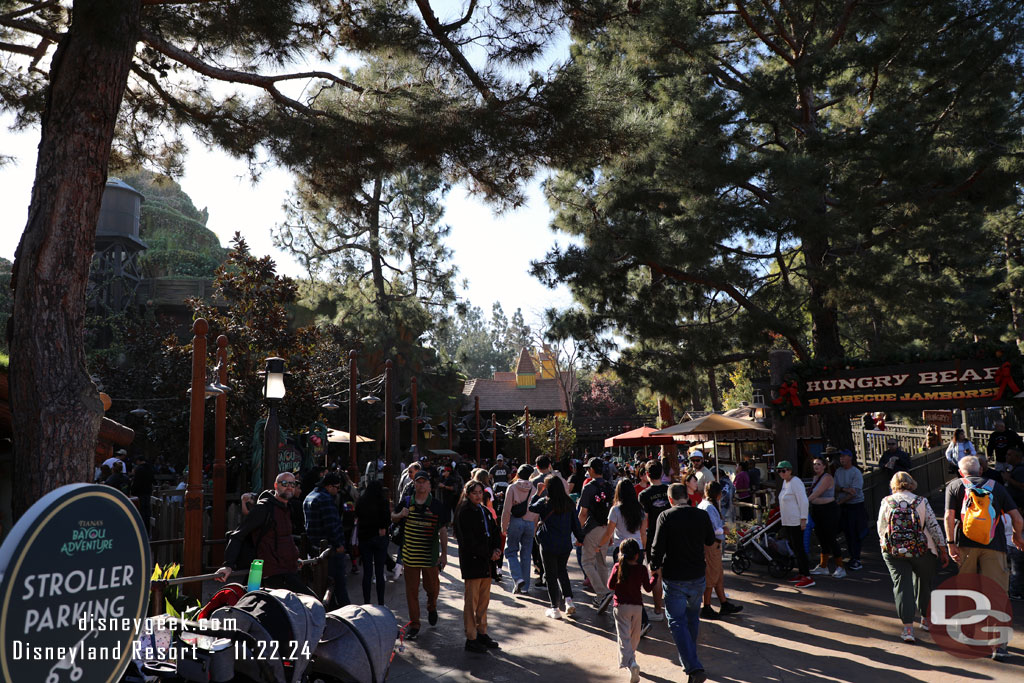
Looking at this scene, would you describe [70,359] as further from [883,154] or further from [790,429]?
[883,154]

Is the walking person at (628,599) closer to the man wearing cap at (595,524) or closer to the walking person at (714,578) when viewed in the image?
A: the walking person at (714,578)

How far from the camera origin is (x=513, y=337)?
90.9 meters

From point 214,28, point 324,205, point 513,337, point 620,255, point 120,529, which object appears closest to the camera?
point 120,529

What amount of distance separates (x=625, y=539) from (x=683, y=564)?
1171 millimetres

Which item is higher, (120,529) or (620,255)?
(620,255)

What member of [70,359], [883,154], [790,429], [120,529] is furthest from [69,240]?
[883,154]

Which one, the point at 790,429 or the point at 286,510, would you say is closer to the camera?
the point at 286,510

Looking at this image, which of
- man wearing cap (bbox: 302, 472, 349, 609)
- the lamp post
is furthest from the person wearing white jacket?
the lamp post

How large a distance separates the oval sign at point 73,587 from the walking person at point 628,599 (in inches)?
166

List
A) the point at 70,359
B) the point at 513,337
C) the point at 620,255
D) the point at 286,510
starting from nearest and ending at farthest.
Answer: the point at 70,359, the point at 286,510, the point at 620,255, the point at 513,337

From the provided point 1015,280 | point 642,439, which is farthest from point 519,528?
point 1015,280

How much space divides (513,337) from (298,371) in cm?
7113

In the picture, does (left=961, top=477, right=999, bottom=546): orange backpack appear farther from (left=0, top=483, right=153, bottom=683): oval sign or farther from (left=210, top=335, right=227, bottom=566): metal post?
(left=210, top=335, right=227, bottom=566): metal post

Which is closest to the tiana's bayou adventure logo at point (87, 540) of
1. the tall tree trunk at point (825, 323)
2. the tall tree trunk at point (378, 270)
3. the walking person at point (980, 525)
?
the walking person at point (980, 525)
